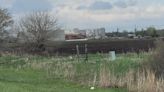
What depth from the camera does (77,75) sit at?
33.7 m

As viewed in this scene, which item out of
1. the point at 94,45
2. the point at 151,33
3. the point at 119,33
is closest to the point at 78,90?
the point at 94,45

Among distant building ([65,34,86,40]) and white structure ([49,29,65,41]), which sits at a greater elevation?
white structure ([49,29,65,41])

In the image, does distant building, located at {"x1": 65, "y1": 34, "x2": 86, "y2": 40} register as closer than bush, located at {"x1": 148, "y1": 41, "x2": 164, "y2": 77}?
No

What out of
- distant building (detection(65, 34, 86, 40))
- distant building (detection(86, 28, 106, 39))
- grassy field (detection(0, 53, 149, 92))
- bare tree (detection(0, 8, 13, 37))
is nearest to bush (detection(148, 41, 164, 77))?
grassy field (detection(0, 53, 149, 92))

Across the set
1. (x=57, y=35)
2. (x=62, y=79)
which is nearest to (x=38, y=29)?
(x=57, y=35)

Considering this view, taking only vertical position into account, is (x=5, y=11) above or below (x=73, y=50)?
above

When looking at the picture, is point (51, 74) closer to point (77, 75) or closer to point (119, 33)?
point (77, 75)

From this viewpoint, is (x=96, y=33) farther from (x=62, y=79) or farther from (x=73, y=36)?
(x=62, y=79)

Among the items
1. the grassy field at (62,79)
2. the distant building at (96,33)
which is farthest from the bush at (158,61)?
the distant building at (96,33)

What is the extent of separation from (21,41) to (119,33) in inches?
802

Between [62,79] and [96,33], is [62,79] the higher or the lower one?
the higher one

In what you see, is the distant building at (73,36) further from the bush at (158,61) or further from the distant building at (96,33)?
the bush at (158,61)

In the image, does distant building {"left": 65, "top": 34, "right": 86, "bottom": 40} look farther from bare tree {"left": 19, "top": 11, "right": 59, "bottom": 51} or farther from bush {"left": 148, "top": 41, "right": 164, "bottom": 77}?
bush {"left": 148, "top": 41, "right": 164, "bottom": 77}

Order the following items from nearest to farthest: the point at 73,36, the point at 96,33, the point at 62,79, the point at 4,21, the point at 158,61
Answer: the point at 158,61 < the point at 62,79 < the point at 4,21 < the point at 96,33 < the point at 73,36
